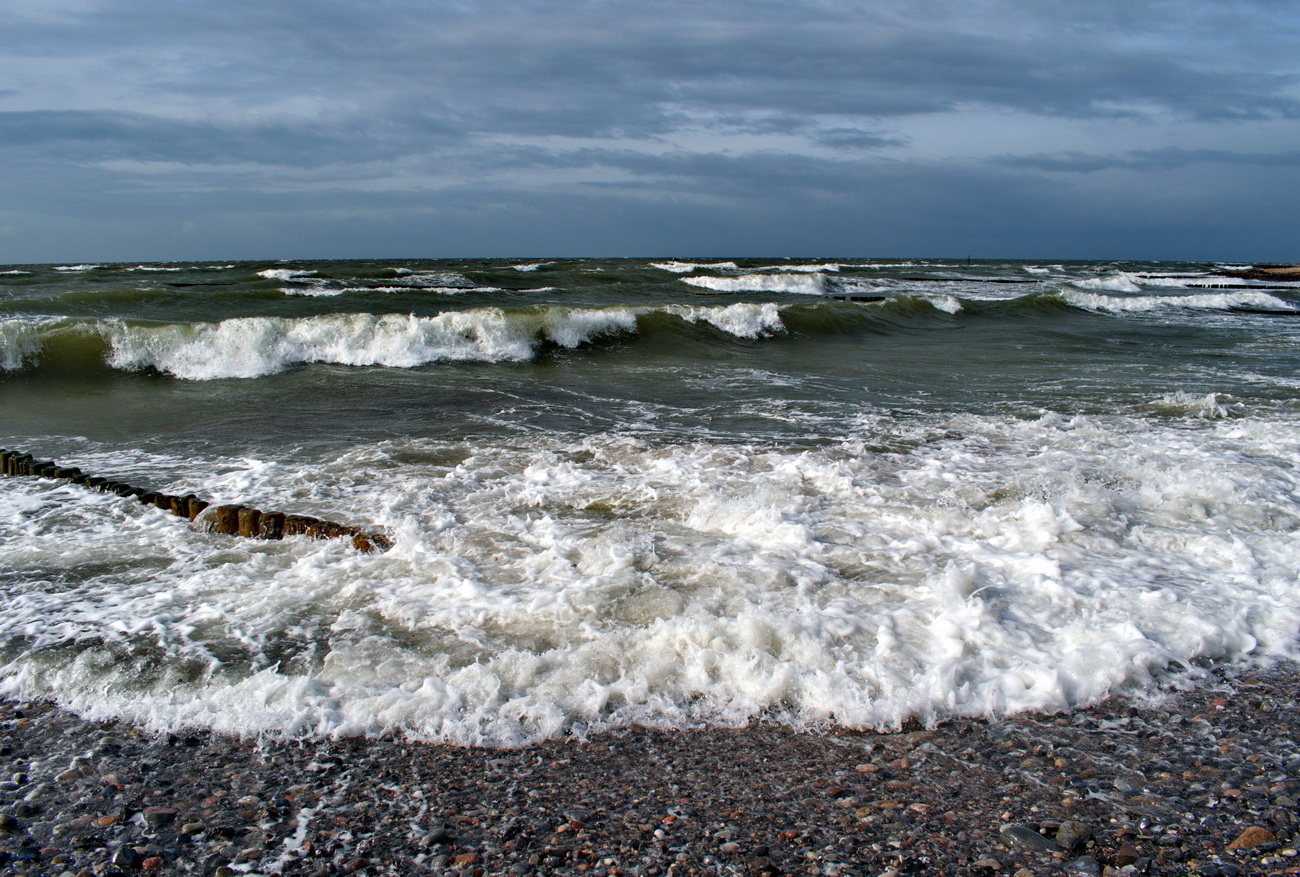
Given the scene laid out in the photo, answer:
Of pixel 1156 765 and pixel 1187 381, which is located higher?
pixel 1187 381

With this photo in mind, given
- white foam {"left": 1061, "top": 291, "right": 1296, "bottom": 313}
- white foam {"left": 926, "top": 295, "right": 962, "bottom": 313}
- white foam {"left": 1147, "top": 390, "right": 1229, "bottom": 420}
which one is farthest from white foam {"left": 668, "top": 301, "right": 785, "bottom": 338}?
white foam {"left": 1061, "top": 291, "right": 1296, "bottom": 313}

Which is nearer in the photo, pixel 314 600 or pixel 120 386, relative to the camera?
pixel 314 600

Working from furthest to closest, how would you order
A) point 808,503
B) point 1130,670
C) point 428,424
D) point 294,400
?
point 294,400, point 428,424, point 808,503, point 1130,670

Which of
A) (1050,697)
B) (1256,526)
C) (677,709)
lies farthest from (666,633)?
(1256,526)

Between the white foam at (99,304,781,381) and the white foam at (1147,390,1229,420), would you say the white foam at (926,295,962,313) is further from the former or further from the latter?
the white foam at (1147,390,1229,420)

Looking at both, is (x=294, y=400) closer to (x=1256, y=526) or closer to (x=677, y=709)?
(x=677, y=709)

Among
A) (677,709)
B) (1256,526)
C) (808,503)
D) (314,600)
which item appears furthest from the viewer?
(808,503)

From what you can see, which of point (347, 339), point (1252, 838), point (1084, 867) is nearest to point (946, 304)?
point (347, 339)

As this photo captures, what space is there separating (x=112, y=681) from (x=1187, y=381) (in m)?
13.3

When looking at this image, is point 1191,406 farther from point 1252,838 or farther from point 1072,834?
point 1072,834

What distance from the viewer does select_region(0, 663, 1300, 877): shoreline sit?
2338mm

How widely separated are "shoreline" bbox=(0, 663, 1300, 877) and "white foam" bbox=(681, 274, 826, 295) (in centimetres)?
2950

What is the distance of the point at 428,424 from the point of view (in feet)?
28.6

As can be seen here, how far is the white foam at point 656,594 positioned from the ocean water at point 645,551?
0.02m
